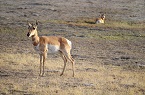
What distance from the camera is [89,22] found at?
38156 millimetres

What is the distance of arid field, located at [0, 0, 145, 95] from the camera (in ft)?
50.5

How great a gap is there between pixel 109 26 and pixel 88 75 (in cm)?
1914

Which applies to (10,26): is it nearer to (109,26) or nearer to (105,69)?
(109,26)

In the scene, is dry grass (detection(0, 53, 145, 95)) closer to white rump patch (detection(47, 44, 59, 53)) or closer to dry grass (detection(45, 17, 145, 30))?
white rump patch (detection(47, 44, 59, 53))

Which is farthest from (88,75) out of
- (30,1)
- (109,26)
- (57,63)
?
(30,1)

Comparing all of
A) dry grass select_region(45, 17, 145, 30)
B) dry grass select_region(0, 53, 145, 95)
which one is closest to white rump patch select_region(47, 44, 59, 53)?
dry grass select_region(0, 53, 145, 95)

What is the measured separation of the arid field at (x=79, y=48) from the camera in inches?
606

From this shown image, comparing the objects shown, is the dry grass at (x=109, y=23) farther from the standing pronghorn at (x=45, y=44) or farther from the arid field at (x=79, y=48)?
the standing pronghorn at (x=45, y=44)

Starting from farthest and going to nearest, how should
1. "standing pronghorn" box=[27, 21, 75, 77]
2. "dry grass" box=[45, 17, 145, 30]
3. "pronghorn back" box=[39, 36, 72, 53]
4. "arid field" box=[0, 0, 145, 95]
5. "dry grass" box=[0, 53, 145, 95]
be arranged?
"dry grass" box=[45, 17, 145, 30], "pronghorn back" box=[39, 36, 72, 53], "standing pronghorn" box=[27, 21, 75, 77], "arid field" box=[0, 0, 145, 95], "dry grass" box=[0, 53, 145, 95]

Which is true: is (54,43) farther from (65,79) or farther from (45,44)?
→ (65,79)

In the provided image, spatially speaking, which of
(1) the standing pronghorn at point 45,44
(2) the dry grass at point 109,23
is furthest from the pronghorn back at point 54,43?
(2) the dry grass at point 109,23

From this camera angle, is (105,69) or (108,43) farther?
(108,43)

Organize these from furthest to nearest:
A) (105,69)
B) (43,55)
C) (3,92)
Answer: (105,69) → (43,55) → (3,92)

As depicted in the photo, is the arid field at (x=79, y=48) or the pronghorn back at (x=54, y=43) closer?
the arid field at (x=79, y=48)
